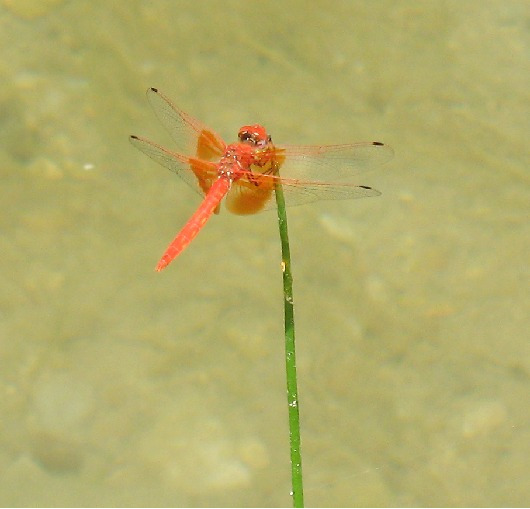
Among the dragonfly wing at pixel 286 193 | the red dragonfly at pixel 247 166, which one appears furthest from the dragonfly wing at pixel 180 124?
the dragonfly wing at pixel 286 193

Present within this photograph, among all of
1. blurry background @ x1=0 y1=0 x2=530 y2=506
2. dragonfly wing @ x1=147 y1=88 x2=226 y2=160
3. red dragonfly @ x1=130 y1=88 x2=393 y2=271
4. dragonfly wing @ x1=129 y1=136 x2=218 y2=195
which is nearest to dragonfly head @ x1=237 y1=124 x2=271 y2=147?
red dragonfly @ x1=130 y1=88 x2=393 y2=271

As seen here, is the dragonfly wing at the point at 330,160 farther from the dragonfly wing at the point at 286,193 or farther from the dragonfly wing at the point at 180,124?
the dragonfly wing at the point at 180,124

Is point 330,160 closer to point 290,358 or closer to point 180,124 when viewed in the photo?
point 180,124

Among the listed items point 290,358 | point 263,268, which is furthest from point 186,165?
point 290,358

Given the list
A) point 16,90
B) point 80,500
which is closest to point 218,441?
point 80,500

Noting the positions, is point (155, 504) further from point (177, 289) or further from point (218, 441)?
point (177, 289)

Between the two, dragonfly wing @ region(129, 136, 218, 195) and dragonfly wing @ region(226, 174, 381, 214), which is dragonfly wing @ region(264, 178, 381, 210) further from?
dragonfly wing @ region(129, 136, 218, 195)
